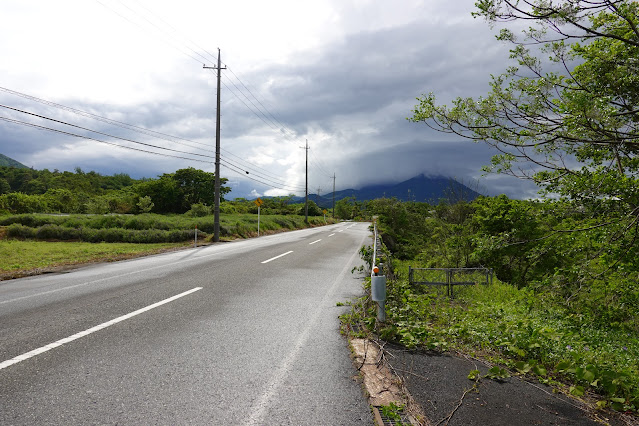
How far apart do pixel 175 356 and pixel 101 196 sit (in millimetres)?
78365

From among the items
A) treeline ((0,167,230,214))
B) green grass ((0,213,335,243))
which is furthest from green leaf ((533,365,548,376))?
treeline ((0,167,230,214))

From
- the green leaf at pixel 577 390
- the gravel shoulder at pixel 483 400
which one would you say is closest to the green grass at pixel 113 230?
the gravel shoulder at pixel 483 400

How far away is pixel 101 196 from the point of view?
6925 cm

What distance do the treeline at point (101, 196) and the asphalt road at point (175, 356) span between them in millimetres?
54069

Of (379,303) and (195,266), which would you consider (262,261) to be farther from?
(379,303)

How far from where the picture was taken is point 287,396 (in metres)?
3.08

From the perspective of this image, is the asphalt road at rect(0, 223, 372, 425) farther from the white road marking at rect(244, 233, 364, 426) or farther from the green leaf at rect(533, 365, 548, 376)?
the green leaf at rect(533, 365, 548, 376)

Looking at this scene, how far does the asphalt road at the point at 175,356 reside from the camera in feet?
9.18

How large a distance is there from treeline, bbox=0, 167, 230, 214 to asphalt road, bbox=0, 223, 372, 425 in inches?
2129

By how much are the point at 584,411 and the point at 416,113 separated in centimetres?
501

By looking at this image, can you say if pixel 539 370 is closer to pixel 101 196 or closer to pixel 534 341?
pixel 534 341

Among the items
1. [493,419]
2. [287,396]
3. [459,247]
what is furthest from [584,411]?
[459,247]

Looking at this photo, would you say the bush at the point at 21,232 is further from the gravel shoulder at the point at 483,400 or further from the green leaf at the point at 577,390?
the green leaf at the point at 577,390

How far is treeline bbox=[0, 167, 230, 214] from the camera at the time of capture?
57.4 meters
